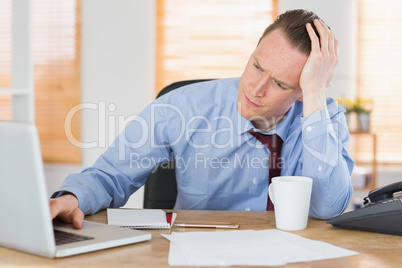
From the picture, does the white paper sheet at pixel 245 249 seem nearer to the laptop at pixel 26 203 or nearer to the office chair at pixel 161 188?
the laptop at pixel 26 203

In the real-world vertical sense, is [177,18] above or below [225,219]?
above

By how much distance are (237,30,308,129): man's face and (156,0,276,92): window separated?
2.65 m

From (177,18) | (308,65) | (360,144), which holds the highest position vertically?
(177,18)

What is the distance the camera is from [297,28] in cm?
154

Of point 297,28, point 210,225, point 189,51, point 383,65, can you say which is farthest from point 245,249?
point 383,65

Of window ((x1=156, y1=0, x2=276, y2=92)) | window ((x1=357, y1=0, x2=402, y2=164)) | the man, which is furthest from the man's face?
window ((x1=357, y1=0, x2=402, y2=164))

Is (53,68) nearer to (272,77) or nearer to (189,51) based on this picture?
(189,51)

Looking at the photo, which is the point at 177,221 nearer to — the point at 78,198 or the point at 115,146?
the point at 78,198

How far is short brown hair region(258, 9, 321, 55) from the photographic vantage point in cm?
153

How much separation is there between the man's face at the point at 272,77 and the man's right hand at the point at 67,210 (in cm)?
62

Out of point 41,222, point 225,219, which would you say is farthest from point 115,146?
point 41,222

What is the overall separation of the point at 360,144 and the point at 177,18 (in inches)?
70.2

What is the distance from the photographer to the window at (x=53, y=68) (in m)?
4.27

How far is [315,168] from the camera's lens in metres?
1.44
